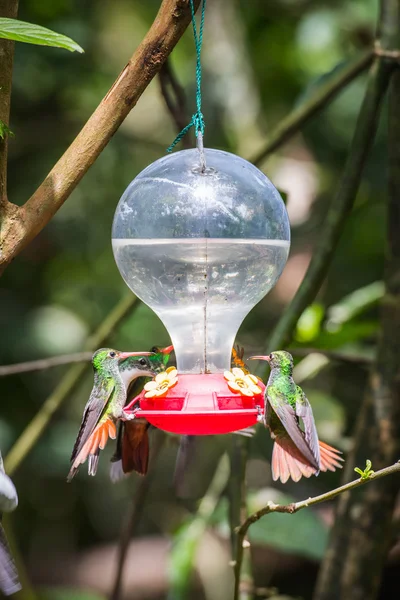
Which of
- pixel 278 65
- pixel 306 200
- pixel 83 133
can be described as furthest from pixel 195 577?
pixel 83 133

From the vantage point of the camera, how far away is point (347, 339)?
2766mm

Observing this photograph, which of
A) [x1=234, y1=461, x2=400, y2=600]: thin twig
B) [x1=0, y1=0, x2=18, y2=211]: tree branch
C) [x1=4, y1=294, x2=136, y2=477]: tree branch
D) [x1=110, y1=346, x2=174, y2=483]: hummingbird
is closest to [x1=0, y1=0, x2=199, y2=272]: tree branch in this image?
[x1=0, y1=0, x2=18, y2=211]: tree branch

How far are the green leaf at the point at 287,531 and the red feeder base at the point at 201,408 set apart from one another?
1363 mm

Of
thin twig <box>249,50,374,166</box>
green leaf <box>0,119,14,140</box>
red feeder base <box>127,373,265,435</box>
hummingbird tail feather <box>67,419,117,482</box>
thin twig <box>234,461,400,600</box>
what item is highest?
thin twig <box>249,50,374,166</box>

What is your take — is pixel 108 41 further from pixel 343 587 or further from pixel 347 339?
pixel 343 587

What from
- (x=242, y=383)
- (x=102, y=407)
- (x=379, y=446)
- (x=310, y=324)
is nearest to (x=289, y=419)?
(x=242, y=383)

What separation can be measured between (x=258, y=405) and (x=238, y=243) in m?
0.36

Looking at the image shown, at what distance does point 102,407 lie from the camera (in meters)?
1.59

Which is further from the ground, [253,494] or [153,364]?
[153,364]

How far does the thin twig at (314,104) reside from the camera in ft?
8.30

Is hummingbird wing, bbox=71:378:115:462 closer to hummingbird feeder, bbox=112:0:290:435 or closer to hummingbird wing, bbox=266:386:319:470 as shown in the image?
hummingbird feeder, bbox=112:0:290:435

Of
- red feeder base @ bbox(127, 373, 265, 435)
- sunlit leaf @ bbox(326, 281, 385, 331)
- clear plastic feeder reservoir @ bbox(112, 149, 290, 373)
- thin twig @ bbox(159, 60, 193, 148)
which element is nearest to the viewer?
red feeder base @ bbox(127, 373, 265, 435)

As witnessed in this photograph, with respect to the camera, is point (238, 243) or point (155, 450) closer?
point (238, 243)

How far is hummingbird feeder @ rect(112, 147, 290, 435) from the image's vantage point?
5.18ft
